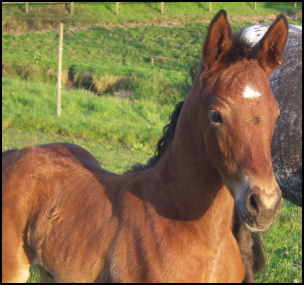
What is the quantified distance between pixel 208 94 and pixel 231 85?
0.43 ft

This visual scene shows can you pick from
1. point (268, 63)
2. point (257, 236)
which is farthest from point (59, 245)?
point (268, 63)

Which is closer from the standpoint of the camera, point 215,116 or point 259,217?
point 259,217

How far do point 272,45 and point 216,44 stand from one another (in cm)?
32

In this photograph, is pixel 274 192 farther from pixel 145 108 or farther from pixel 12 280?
pixel 145 108

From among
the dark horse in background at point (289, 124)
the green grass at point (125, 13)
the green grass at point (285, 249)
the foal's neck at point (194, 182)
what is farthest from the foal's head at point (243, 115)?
the green grass at point (125, 13)

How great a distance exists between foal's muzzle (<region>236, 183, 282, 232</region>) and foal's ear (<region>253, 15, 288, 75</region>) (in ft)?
2.40

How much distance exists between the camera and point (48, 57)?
66.8 ft

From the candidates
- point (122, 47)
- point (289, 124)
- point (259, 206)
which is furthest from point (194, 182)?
point (122, 47)

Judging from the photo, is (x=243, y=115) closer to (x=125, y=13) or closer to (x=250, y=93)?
(x=250, y=93)

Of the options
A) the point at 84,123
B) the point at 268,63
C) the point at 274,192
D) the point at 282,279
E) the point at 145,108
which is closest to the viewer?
the point at 274,192

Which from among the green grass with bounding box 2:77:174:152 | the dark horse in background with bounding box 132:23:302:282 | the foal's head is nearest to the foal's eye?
the foal's head

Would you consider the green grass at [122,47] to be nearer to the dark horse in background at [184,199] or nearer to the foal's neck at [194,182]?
the dark horse in background at [184,199]

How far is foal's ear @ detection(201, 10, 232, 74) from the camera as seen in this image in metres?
2.40

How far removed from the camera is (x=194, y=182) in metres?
2.61
